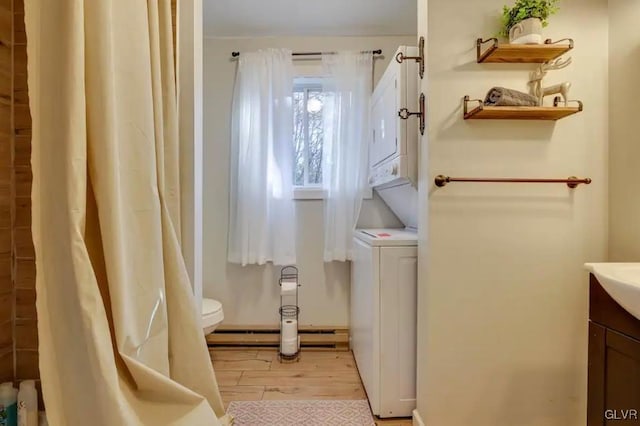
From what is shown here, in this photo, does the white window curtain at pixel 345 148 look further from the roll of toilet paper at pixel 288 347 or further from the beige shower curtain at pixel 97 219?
the beige shower curtain at pixel 97 219

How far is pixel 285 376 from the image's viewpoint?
90.5 inches

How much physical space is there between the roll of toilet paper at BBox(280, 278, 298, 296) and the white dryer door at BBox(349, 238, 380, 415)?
52 cm

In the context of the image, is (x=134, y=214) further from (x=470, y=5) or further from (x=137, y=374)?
(x=470, y=5)

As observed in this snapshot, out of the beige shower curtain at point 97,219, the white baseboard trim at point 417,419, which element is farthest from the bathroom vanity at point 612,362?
the beige shower curtain at point 97,219

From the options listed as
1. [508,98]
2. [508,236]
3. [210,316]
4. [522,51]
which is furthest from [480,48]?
[210,316]

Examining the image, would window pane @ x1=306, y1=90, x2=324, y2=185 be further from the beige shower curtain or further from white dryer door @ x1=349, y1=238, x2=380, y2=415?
the beige shower curtain

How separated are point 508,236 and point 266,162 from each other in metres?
1.70

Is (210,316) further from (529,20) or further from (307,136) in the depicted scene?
(529,20)

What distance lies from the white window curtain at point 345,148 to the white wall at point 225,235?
0.49 feet

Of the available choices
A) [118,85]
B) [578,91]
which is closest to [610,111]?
[578,91]

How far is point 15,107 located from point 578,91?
7.36 ft

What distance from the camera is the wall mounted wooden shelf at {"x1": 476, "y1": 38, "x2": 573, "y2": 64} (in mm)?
1455

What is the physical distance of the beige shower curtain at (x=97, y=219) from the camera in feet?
3.01

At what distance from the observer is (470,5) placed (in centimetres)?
158
